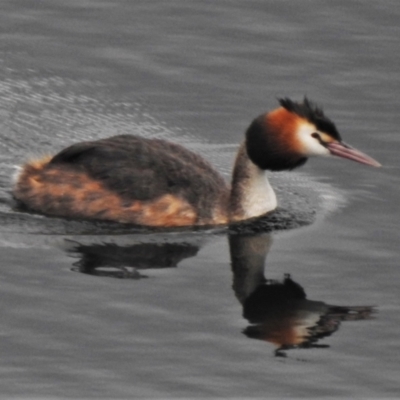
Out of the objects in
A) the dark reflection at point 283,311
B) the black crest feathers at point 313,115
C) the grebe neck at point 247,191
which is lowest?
the dark reflection at point 283,311

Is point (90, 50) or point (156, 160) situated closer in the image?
point (156, 160)

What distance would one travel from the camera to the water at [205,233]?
12.3m

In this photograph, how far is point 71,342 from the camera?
1256 centimetres

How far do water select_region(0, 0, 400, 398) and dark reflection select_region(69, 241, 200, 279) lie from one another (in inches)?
1.1

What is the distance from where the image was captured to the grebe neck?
15609mm

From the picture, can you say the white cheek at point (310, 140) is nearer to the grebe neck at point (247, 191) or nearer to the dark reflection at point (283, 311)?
the grebe neck at point (247, 191)

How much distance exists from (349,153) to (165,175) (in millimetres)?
1805

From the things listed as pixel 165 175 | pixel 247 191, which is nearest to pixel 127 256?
pixel 165 175

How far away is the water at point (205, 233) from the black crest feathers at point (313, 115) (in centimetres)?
90

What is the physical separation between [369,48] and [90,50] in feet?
11.1

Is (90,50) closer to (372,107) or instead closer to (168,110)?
(168,110)

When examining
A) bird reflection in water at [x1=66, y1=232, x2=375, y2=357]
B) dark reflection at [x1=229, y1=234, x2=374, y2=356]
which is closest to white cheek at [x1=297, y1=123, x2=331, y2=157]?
bird reflection in water at [x1=66, y1=232, x2=375, y2=357]

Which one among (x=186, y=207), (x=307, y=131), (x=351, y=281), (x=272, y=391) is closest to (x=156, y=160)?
(x=186, y=207)

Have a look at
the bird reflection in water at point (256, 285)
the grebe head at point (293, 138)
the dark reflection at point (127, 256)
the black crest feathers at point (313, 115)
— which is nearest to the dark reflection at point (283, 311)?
the bird reflection in water at point (256, 285)
